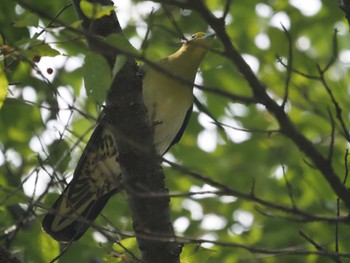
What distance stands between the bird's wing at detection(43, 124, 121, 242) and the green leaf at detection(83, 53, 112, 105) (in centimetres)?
169

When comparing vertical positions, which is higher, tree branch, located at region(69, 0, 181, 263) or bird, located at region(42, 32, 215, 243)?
bird, located at region(42, 32, 215, 243)

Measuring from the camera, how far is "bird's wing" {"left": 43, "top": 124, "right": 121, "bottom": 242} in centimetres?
440

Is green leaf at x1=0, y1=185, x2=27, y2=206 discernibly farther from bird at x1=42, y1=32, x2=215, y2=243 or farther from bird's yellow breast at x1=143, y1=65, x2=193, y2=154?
bird's yellow breast at x1=143, y1=65, x2=193, y2=154

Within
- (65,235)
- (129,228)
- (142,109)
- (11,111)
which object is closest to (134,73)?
(142,109)

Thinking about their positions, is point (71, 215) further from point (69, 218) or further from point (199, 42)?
point (199, 42)

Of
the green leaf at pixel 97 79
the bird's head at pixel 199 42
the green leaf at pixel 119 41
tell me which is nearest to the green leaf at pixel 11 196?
the green leaf at pixel 97 79

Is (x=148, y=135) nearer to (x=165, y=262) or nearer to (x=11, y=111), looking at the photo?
(x=165, y=262)

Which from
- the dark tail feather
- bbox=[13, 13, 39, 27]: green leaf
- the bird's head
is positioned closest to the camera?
bbox=[13, 13, 39, 27]: green leaf

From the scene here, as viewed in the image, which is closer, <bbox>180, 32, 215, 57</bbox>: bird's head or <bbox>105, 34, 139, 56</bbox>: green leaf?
<bbox>105, 34, 139, 56</bbox>: green leaf

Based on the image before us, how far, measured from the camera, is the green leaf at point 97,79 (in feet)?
8.57

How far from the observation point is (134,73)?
339cm

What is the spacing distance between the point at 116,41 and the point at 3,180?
266 cm

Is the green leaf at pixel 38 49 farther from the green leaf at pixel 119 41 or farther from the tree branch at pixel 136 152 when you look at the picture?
the green leaf at pixel 119 41

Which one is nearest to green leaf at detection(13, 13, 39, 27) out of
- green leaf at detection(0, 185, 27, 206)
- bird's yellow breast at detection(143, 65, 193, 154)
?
green leaf at detection(0, 185, 27, 206)
